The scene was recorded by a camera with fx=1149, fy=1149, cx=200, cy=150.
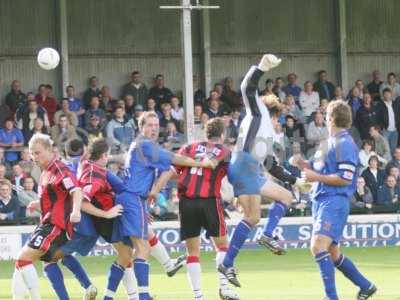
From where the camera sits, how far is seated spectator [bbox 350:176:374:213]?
19.9 meters

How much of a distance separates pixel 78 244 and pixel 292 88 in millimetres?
15097

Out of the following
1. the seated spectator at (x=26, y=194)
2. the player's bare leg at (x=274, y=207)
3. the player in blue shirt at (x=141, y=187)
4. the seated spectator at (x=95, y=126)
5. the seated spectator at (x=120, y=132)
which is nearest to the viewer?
the player in blue shirt at (x=141, y=187)

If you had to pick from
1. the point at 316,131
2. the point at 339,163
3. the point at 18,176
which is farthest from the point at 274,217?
the point at 316,131

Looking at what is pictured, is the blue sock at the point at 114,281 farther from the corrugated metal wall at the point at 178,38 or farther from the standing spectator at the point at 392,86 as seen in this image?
the standing spectator at the point at 392,86

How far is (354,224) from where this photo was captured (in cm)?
1947

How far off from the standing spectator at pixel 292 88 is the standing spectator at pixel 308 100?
0.76 ft

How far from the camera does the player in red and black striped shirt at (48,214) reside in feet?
33.1

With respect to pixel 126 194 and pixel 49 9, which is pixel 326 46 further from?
pixel 126 194

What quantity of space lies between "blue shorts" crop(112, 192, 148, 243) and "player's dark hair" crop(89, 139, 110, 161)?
1.46ft

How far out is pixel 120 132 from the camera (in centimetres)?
2122

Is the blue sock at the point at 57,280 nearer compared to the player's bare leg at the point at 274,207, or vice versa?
the blue sock at the point at 57,280

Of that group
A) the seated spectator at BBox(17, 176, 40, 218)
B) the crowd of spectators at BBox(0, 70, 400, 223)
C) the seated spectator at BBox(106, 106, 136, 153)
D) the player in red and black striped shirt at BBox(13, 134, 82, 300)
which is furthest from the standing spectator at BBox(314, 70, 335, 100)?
the player in red and black striped shirt at BBox(13, 134, 82, 300)

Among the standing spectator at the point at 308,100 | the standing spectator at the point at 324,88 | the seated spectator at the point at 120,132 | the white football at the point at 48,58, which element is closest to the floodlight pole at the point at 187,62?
the seated spectator at the point at 120,132

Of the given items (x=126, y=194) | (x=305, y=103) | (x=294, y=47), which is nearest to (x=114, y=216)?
(x=126, y=194)
